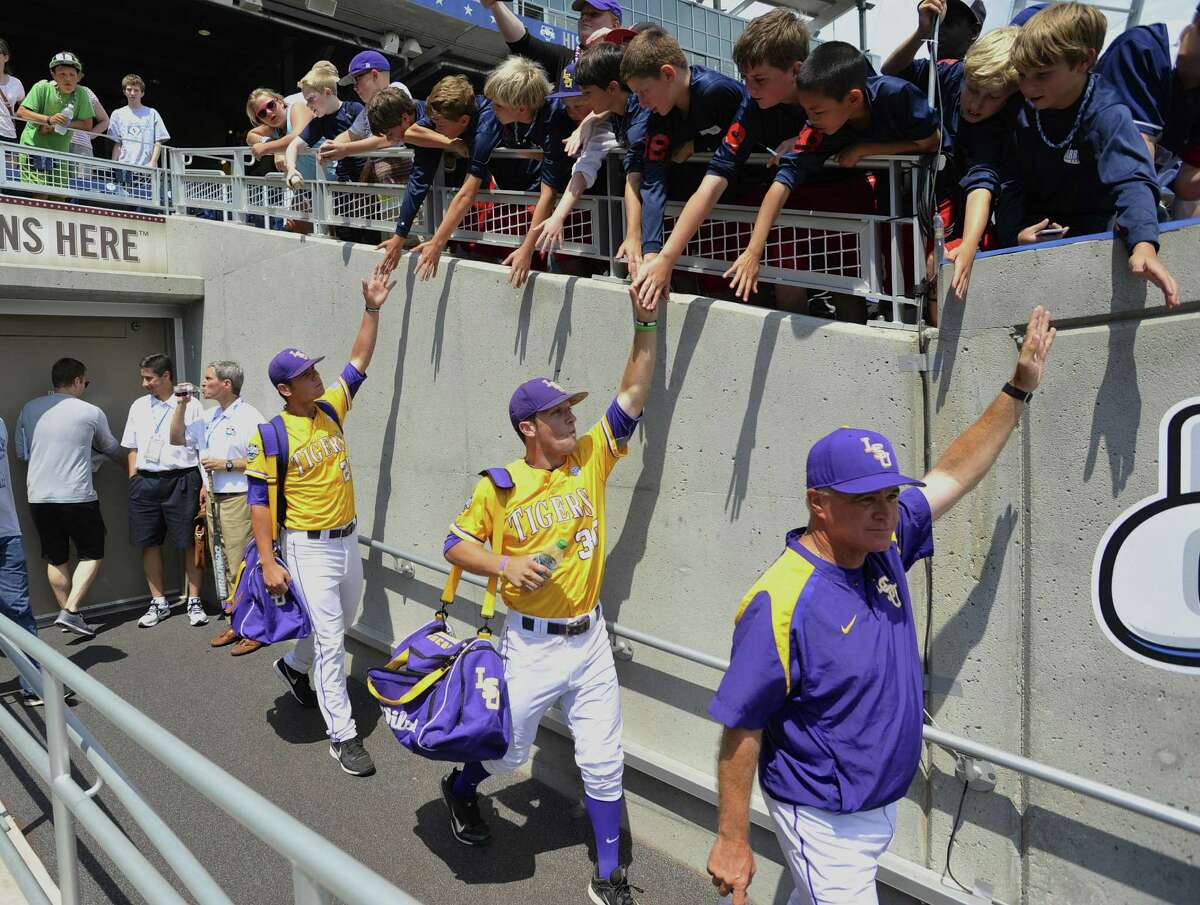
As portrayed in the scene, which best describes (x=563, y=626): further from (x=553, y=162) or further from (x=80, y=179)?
(x=80, y=179)

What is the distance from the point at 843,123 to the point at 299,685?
451 cm

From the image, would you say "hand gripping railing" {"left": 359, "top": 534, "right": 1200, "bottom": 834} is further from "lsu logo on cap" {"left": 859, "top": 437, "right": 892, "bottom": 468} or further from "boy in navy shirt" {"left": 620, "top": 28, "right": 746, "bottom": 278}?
"boy in navy shirt" {"left": 620, "top": 28, "right": 746, "bottom": 278}

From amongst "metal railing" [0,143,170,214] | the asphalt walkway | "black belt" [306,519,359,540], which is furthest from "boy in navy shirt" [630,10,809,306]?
"metal railing" [0,143,170,214]

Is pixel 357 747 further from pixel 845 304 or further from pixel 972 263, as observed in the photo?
pixel 972 263

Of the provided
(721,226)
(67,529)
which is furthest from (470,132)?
(67,529)

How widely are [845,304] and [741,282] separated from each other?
0.50 metres

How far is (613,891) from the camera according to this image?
11.7 ft

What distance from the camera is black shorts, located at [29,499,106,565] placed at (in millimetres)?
6875

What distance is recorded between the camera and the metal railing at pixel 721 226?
11.0 ft

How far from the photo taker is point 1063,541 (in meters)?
2.82

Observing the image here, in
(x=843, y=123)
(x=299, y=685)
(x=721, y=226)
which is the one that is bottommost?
(x=299, y=685)

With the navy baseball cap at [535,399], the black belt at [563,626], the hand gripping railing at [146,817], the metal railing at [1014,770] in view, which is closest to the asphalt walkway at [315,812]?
the metal railing at [1014,770]

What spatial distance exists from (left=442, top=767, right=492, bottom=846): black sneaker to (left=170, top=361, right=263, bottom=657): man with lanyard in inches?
119

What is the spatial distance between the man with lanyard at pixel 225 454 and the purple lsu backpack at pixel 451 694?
326 cm
